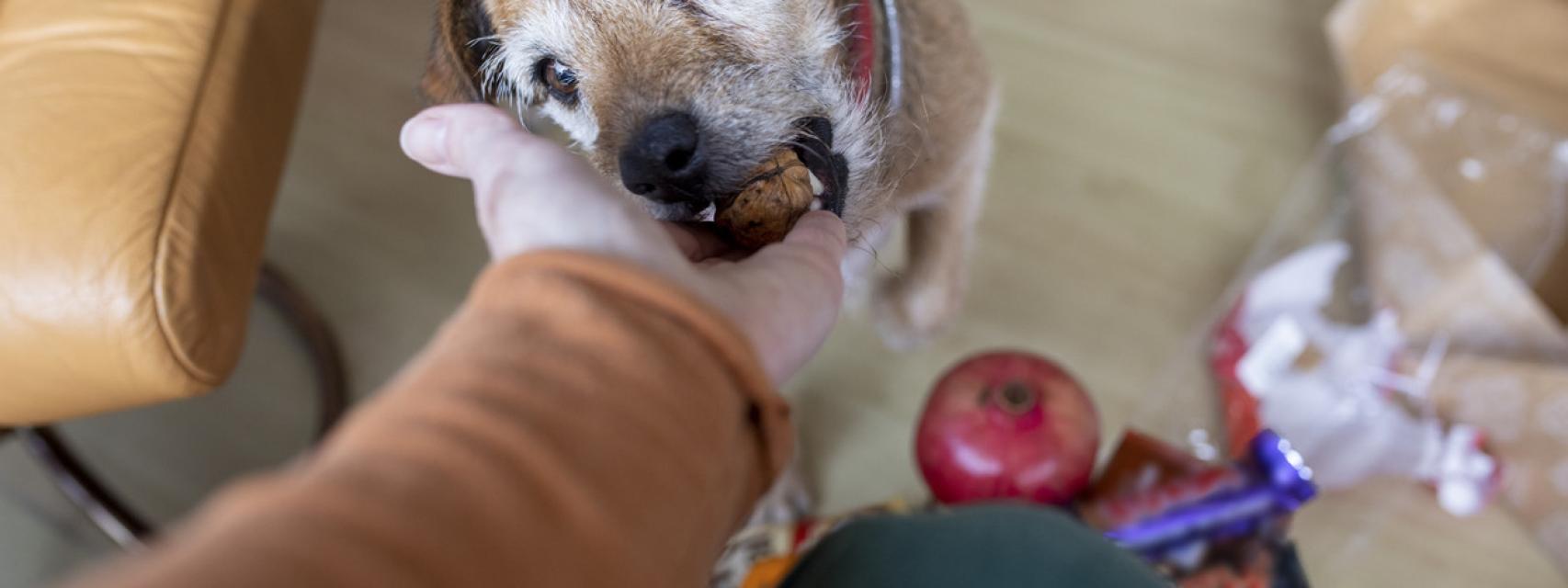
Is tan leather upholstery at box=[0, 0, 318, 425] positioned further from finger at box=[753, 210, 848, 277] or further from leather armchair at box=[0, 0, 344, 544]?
finger at box=[753, 210, 848, 277]

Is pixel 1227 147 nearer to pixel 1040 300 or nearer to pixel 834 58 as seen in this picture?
pixel 1040 300

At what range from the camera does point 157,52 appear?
948 millimetres

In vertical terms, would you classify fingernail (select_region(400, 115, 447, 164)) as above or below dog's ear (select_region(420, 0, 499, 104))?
above

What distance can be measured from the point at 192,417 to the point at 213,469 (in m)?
0.12

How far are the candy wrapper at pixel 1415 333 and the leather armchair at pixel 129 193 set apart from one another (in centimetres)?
126

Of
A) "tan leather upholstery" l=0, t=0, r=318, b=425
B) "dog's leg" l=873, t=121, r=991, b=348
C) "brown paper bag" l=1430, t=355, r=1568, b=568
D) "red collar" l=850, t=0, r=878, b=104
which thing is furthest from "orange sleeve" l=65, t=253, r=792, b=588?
"brown paper bag" l=1430, t=355, r=1568, b=568

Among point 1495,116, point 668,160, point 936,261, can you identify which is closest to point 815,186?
point 668,160

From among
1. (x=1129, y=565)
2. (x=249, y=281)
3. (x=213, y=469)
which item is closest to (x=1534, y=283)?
(x=1129, y=565)

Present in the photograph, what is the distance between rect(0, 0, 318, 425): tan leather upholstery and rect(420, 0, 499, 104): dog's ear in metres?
0.21

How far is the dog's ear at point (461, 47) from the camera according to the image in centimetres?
98

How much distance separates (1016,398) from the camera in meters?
1.10

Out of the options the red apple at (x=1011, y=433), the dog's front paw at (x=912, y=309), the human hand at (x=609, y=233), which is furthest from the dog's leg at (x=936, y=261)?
the human hand at (x=609, y=233)

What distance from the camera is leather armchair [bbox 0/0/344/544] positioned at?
2.79 ft

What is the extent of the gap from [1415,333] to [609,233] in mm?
1274
